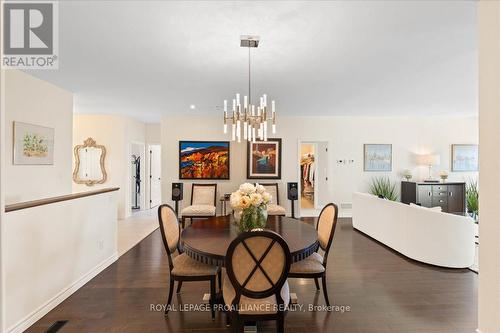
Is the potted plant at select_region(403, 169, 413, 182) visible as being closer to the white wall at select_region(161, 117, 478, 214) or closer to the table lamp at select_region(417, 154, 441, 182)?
the white wall at select_region(161, 117, 478, 214)

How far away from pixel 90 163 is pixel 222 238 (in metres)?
5.58

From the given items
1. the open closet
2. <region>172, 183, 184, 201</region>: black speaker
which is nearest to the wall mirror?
<region>172, 183, 184, 201</region>: black speaker

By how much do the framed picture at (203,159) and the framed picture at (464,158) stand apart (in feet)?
19.8

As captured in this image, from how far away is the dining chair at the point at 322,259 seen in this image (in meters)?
2.45

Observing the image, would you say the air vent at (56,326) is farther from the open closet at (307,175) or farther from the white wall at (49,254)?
the open closet at (307,175)

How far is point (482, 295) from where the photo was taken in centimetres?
196

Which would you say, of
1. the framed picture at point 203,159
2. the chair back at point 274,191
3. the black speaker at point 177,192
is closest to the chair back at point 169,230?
the black speaker at point 177,192

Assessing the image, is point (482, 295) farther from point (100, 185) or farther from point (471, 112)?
point (100, 185)

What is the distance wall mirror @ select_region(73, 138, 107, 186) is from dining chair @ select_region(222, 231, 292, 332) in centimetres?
591

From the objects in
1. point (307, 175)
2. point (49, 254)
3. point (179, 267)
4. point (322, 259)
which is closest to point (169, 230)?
point (179, 267)

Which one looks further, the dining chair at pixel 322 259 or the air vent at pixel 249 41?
the air vent at pixel 249 41

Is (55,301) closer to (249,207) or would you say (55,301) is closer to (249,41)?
(249,207)

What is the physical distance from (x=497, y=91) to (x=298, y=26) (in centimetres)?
156

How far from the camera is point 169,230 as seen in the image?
2.70m
